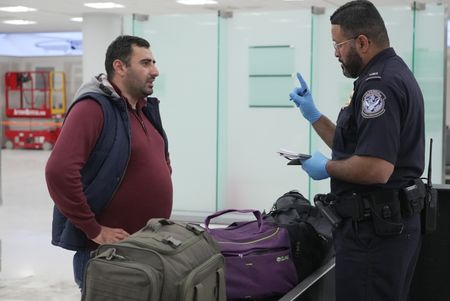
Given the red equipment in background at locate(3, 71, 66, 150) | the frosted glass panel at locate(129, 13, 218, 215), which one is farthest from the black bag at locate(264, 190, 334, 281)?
the red equipment in background at locate(3, 71, 66, 150)

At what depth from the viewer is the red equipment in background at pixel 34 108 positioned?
667 inches

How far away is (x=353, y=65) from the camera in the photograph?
2350 mm

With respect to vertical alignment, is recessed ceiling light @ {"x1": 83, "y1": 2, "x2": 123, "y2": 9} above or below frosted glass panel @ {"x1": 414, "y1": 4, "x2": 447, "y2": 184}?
above

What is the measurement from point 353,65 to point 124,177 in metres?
0.94

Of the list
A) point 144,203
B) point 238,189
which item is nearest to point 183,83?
point 238,189

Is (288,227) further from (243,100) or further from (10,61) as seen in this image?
(10,61)

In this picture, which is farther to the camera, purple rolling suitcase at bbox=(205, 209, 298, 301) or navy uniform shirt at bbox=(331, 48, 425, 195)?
purple rolling suitcase at bbox=(205, 209, 298, 301)

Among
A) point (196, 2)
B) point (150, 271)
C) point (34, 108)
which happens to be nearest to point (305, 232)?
point (150, 271)

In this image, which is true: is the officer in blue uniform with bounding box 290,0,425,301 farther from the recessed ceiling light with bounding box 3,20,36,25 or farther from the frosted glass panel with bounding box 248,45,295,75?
the recessed ceiling light with bounding box 3,20,36,25

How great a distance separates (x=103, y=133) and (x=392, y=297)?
1.18 meters

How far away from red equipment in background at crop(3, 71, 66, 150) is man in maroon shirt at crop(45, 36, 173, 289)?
48.0 feet

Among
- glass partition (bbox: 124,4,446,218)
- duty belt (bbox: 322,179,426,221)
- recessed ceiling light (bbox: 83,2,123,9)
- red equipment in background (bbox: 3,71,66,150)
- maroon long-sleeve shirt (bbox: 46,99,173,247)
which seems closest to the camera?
duty belt (bbox: 322,179,426,221)

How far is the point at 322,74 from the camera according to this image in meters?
6.68

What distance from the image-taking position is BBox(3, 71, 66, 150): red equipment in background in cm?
1694
